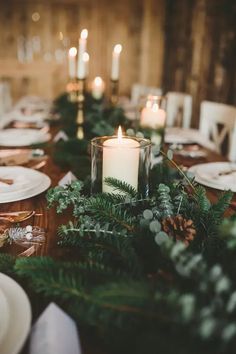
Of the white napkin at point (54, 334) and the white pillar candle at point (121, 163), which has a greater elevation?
the white pillar candle at point (121, 163)

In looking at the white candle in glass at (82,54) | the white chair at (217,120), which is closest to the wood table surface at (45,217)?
the white candle in glass at (82,54)

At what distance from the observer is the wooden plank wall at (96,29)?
18.8 feet

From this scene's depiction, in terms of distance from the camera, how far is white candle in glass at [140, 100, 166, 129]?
1330 mm

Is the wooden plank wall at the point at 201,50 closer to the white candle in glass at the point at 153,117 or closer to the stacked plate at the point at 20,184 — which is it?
the white candle in glass at the point at 153,117

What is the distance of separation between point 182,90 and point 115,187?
15.0 feet

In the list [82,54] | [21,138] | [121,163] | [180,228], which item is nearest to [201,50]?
[82,54]

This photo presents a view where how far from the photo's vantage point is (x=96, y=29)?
586cm

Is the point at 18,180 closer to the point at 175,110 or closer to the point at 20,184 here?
the point at 20,184

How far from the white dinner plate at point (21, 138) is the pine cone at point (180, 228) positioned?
1.07 metres

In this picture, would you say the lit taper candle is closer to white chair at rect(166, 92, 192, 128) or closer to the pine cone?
the pine cone

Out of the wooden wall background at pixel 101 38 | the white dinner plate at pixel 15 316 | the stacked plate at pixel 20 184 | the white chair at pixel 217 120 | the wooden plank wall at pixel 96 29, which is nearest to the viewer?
the white dinner plate at pixel 15 316

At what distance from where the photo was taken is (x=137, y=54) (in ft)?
19.4

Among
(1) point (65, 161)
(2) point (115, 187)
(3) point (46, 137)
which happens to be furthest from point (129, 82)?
(2) point (115, 187)

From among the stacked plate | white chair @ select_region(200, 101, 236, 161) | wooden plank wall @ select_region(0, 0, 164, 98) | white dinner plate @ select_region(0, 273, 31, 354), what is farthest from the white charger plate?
wooden plank wall @ select_region(0, 0, 164, 98)
